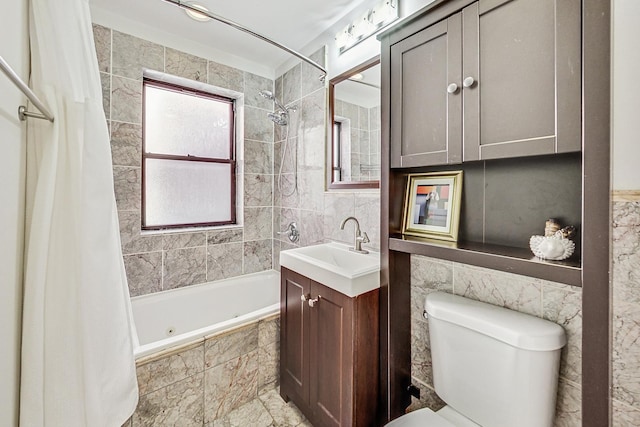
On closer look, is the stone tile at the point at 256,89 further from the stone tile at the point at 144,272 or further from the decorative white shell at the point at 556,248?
the decorative white shell at the point at 556,248

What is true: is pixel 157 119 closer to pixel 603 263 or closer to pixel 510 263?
pixel 510 263

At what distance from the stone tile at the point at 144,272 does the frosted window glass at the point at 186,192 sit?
275 millimetres

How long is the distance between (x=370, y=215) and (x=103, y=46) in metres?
2.22

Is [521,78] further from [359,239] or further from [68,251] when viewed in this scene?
[68,251]

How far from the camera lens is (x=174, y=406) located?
4.81ft

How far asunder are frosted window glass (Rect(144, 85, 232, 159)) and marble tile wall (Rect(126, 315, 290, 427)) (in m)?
1.64

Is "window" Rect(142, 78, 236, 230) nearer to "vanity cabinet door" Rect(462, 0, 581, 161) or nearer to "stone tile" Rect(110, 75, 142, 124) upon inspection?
"stone tile" Rect(110, 75, 142, 124)

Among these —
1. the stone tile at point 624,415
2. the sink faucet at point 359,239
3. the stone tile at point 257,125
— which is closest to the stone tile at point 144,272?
the stone tile at point 257,125

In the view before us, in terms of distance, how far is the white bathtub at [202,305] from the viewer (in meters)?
2.10

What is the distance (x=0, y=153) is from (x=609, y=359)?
5.33ft

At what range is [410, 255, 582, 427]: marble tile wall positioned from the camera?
39.1 inches

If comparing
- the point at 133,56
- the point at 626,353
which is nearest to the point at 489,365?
the point at 626,353

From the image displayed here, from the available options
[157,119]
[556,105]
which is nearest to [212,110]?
[157,119]

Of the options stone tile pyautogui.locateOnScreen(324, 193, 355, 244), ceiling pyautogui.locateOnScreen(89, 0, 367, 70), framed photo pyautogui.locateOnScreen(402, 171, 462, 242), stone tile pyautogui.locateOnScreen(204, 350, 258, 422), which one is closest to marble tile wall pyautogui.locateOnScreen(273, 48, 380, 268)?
stone tile pyautogui.locateOnScreen(324, 193, 355, 244)
